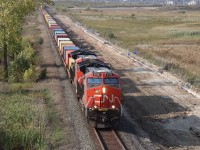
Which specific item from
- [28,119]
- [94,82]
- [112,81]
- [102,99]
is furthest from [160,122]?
[28,119]

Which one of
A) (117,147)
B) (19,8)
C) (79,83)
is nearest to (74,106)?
(79,83)

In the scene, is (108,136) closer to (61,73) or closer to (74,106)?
(74,106)

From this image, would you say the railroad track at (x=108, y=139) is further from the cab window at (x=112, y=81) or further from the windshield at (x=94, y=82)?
the cab window at (x=112, y=81)

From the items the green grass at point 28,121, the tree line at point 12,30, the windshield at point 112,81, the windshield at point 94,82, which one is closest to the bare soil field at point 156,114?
the windshield at point 112,81

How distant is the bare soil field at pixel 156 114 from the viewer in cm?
2022

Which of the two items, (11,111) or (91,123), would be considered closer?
(91,123)

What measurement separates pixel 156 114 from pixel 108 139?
6869 mm

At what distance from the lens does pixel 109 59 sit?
49844 mm

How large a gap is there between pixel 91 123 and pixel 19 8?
18988 millimetres

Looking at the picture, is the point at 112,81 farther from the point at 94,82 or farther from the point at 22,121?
the point at 22,121

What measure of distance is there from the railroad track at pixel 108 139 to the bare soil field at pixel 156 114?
496 millimetres

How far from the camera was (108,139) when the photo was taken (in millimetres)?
19516

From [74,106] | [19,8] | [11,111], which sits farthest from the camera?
[19,8]

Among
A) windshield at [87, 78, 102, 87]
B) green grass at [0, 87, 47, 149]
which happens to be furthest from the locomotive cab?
green grass at [0, 87, 47, 149]
